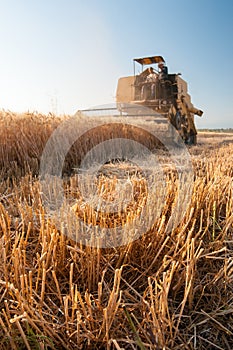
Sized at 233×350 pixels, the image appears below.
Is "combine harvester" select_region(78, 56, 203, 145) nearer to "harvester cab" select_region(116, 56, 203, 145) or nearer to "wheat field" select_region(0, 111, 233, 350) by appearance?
"harvester cab" select_region(116, 56, 203, 145)

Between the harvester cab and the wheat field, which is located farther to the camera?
the harvester cab

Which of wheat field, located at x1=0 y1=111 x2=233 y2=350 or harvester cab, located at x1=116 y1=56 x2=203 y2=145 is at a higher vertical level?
harvester cab, located at x1=116 y1=56 x2=203 y2=145

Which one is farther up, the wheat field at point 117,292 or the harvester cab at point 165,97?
the harvester cab at point 165,97

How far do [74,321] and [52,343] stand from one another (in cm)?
10

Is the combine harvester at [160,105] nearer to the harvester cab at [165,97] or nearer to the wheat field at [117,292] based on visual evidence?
the harvester cab at [165,97]

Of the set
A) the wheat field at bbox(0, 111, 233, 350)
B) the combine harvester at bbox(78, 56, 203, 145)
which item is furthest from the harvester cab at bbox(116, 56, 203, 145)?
the wheat field at bbox(0, 111, 233, 350)

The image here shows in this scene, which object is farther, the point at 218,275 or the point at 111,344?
the point at 218,275

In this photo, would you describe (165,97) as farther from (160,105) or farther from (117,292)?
(117,292)

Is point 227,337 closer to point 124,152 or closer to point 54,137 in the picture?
point 54,137

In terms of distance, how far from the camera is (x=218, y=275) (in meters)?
1.09

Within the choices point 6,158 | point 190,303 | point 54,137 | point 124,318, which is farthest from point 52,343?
point 54,137

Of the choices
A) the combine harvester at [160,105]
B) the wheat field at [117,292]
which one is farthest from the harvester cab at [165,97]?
the wheat field at [117,292]

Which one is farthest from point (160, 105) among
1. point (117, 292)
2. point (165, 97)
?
point (117, 292)

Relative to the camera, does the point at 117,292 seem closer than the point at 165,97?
Yes
